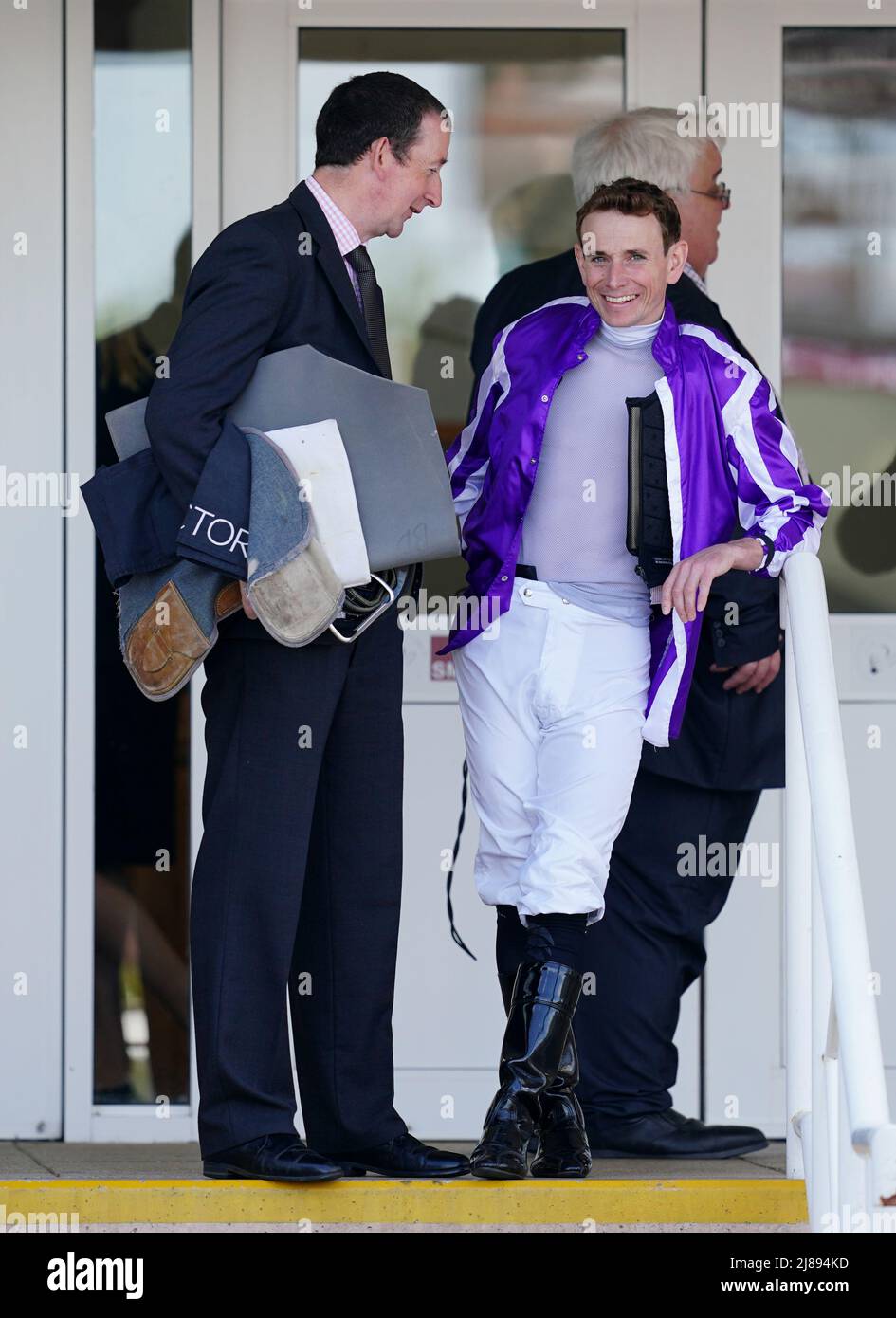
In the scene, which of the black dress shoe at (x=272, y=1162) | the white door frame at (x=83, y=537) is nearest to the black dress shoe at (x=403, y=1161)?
the black dress shoe at (x=272, y=1162)

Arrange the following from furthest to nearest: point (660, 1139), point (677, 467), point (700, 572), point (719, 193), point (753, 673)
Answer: point (719, 193)
point (660, 1139)
point (753, 673)
point (677, 467)
point (700, 572)

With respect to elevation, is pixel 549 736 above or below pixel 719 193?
below

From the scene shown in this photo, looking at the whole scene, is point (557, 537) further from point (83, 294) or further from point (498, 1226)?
point (83, 294)

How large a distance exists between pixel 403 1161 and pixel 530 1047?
0.85ft

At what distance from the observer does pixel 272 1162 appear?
309cm

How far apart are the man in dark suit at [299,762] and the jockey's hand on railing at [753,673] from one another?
0.76m

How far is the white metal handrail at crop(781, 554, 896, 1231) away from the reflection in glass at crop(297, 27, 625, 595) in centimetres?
153

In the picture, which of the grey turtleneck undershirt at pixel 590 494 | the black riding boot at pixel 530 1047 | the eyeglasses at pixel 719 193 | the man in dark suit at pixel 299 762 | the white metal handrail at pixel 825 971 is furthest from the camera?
the eyeglasses at pixel 719 193

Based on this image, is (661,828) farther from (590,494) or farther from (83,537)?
(83,537)

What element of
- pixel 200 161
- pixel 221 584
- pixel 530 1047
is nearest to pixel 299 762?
pixel 221 584

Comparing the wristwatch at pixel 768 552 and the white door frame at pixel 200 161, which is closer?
the wristwatch at pixel 768 552

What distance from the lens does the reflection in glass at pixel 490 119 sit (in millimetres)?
4668

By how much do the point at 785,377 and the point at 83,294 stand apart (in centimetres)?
154

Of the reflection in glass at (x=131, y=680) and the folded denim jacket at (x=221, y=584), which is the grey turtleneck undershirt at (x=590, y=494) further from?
the reflection in glass at (x=131, y=680)
